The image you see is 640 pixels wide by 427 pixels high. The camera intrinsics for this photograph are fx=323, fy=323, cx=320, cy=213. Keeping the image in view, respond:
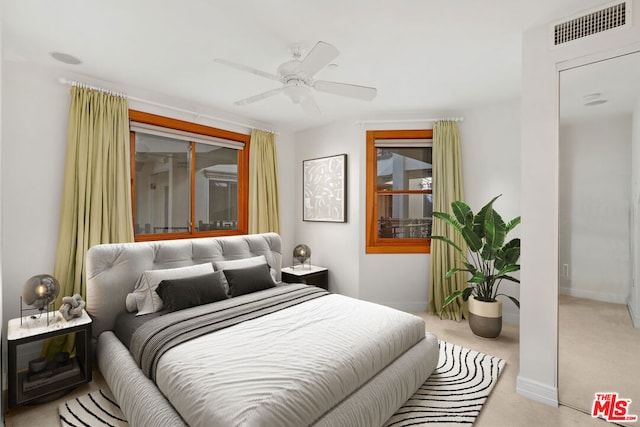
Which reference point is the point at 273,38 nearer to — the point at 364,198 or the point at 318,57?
the point at 318,57

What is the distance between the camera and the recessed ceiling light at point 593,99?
80.6 inches

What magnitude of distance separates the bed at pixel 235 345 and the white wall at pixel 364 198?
1.31 meters

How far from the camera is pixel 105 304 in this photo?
2623mm

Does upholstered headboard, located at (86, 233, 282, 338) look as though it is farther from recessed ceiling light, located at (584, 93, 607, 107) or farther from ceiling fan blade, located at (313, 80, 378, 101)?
recessed ceiling light, located at (584, 93, 607, 107)

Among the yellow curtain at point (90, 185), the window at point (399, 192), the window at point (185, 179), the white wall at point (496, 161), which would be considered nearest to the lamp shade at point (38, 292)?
the yellow curtain at point (90, 185)

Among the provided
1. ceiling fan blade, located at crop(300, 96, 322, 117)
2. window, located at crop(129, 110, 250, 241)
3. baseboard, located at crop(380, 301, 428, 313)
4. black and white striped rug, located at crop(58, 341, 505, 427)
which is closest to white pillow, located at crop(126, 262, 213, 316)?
black and white striped rug, located at crop(58, 341, 505, 427)

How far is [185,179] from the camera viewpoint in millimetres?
3812

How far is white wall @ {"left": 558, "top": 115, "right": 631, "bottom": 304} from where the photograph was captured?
1.98 metres

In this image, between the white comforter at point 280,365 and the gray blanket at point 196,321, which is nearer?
the white comforter at point 280,365

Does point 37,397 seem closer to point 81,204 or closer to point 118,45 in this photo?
point 81,204

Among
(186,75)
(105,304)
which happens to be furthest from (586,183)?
(105,304)

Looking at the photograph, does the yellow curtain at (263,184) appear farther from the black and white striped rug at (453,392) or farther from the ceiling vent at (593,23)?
the ceiling vent at (593,23)

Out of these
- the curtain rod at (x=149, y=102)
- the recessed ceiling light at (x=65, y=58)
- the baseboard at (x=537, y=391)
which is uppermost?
the recessed ceiling light at (x=65, y=58)

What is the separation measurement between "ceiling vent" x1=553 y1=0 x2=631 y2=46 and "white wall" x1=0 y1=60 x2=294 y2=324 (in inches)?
149
